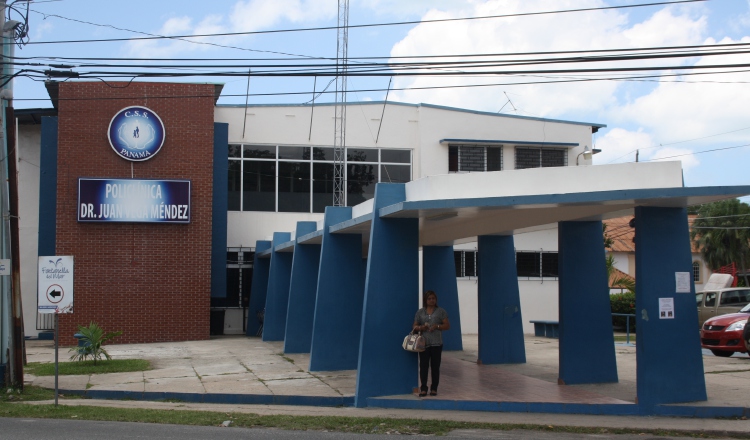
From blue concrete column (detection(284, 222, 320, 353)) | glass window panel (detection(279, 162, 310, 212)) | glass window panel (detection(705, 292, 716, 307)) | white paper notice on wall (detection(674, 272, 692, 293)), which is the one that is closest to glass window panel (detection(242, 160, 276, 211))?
glass window panel (detection(279, 162, 310, 212))

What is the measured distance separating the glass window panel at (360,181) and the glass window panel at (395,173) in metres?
0.32

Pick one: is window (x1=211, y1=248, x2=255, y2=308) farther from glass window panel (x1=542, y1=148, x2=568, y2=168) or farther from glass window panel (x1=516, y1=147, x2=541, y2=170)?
glass window panel (x1=542, y1=148, x2=568, y2=168)

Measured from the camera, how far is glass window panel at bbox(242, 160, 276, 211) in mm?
29203

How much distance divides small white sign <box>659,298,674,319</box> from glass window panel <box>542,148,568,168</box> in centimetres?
1929

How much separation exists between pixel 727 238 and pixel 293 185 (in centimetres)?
3368

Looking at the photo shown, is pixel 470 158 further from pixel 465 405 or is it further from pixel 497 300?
pixel 465 405

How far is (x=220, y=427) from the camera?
36.1 feet

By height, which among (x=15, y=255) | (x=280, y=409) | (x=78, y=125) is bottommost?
(x=280, y=409)

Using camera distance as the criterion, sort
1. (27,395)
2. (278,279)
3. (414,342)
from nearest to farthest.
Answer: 1. (414,342)
2. (27,395)
3. (278,279)

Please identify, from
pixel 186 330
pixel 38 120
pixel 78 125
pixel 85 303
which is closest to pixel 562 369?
pixel 186 330

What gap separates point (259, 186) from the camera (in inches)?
1153

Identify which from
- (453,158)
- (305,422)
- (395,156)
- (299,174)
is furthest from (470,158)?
(305,422)

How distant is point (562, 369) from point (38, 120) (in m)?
21.2

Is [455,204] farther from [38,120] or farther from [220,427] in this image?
[38,120]
